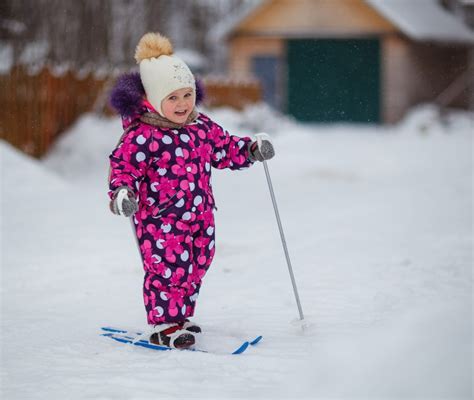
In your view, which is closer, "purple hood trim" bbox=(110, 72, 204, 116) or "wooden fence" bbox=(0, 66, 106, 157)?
"purple hood trim" bbox=(110, 72, 204, 116)

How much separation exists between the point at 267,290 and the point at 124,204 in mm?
1722

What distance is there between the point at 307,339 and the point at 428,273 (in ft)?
5.45

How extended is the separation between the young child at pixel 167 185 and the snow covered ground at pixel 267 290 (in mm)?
272

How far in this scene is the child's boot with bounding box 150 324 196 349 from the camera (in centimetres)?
362

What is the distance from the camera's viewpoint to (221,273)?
5.38 m

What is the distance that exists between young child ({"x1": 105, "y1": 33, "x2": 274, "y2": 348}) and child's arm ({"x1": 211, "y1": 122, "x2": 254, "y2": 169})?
0.16 meters

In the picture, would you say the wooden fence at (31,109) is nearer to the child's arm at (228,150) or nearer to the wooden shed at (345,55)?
the child's arm at (228,150)

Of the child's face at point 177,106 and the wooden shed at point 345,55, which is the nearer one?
the child's face at point 177,106

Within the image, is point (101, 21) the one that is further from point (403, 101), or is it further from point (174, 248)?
point (174, 248)

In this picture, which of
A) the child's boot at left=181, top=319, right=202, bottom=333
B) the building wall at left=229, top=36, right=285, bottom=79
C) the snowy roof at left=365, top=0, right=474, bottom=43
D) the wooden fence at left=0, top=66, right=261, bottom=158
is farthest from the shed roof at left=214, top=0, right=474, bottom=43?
the child's boot at left=181, top=319, right=202, bottom=333

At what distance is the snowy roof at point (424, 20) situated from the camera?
20.7m

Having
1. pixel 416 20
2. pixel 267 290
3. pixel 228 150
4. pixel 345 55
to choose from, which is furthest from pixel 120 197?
pixel 416 20

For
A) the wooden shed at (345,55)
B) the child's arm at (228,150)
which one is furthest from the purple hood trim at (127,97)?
the wooden shed at (345,55)

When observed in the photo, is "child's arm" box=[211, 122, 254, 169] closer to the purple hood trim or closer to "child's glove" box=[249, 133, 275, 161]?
"child's glove" box=[249, 133, 275, 161]
